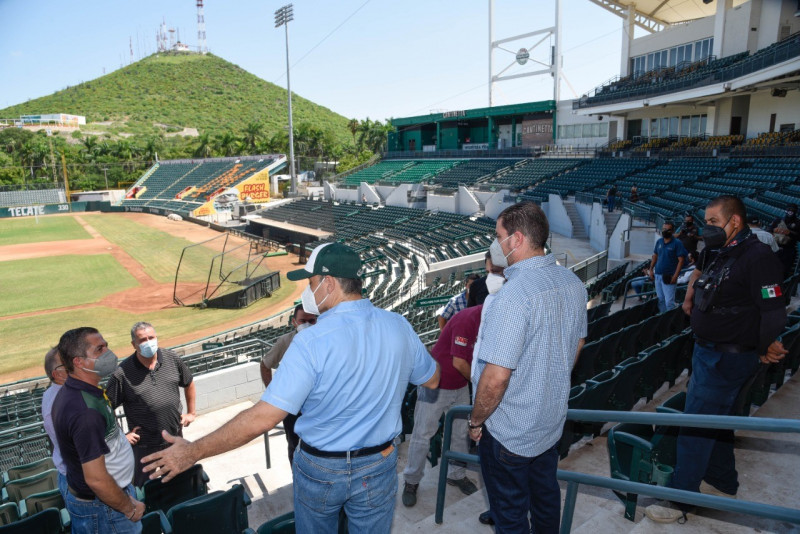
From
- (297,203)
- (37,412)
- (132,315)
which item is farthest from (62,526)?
(297,203)

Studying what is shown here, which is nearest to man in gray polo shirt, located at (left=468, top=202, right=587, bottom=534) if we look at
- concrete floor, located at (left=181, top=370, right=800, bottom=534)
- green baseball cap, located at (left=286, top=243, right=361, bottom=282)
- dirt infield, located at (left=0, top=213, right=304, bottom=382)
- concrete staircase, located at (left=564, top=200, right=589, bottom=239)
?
green baseball cap, located at (left=286, top=243, right=361, bottom=282)

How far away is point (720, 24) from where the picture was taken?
2923cm

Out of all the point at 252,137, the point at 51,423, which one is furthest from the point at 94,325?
the point at 252,137

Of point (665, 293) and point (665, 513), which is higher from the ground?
point (665, 293)

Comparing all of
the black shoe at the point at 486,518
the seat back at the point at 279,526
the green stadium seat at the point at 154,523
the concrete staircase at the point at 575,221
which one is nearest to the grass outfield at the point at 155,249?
the concrete staircase at the point at 575,221

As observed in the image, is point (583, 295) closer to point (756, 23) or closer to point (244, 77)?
point (756, 23)

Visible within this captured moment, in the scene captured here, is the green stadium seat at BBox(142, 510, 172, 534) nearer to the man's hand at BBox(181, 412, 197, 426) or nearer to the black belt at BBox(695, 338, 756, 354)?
the man's hand at BBox(181, 412, 197, 426)

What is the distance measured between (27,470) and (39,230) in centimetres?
5184

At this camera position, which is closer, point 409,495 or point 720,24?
point 409,495

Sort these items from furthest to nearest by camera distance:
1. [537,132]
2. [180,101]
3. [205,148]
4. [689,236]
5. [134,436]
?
[180,101]
[205,148]
[537,132]
[689,236]
[134,436]

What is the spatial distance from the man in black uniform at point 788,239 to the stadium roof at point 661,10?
29.9 metres

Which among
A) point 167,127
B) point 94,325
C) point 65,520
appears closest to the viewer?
point 65,520

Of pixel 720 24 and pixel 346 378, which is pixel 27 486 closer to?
pixel 346 378

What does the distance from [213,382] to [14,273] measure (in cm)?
2841
